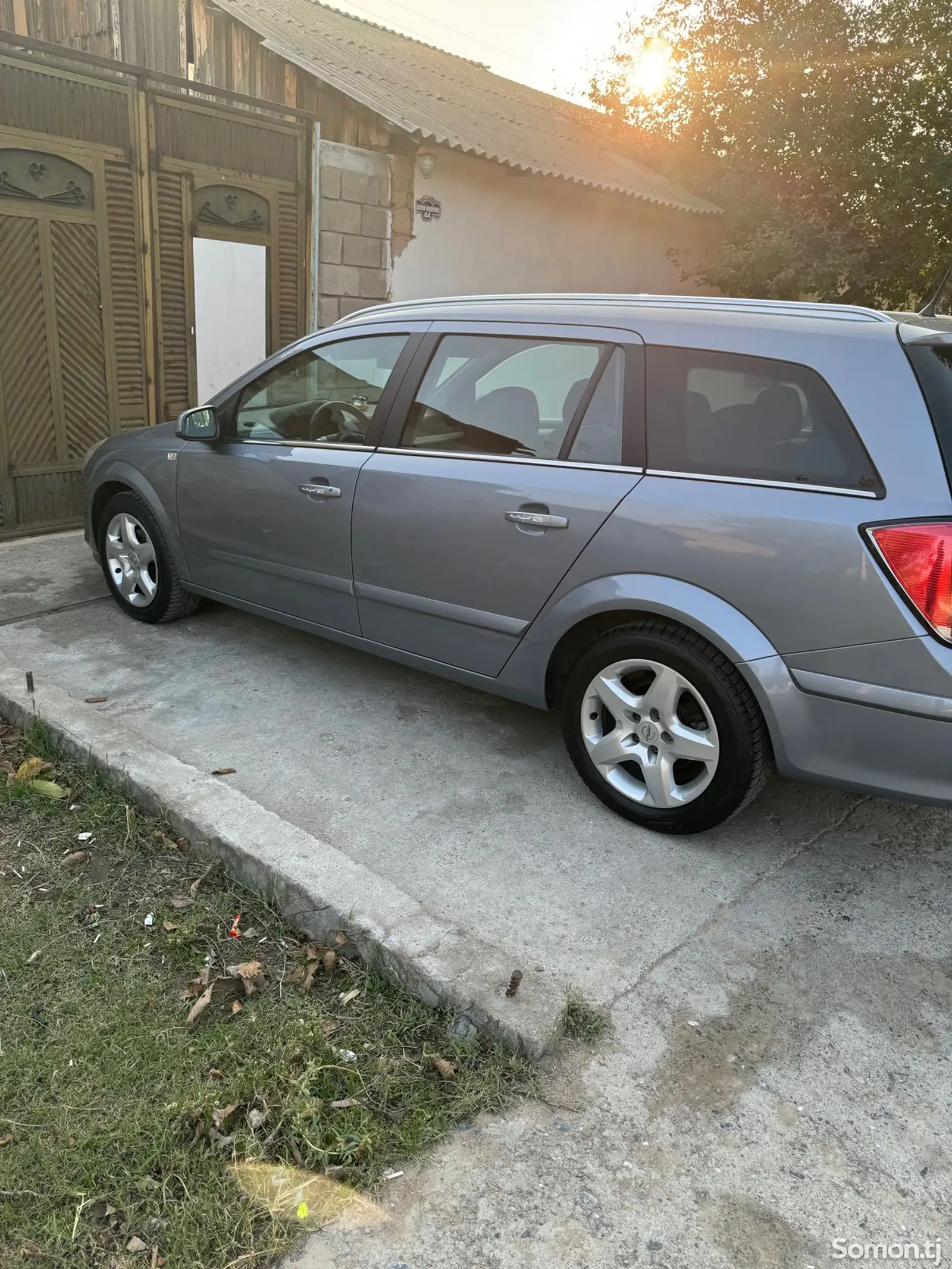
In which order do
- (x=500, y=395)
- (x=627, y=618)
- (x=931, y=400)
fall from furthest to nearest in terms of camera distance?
1. (x=500, y=395)
2. (x=627, y=618)
3. (x=931, y=400)

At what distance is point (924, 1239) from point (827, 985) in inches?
29.0

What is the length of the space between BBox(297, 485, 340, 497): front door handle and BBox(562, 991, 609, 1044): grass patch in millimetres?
→ 2250

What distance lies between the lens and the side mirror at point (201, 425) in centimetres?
437

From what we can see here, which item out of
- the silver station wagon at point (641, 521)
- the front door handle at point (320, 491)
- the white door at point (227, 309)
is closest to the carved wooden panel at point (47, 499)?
the white door at point (227, 309)

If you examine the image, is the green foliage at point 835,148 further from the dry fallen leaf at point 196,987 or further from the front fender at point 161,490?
the dry fallen leaf at point 196,987

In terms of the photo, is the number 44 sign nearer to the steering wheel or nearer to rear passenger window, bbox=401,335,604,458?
the steering wheel

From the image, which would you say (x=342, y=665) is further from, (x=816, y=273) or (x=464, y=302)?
(x=816, y=273)

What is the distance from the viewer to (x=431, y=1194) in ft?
6.29

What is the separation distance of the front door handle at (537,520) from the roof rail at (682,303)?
79cm

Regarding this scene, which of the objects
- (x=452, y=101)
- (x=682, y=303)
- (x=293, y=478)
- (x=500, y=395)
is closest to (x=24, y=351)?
(x=293, y=478)

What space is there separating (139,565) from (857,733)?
3.66 m

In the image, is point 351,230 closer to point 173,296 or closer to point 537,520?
point 173,296

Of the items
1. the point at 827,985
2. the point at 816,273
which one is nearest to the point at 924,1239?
the point at 827,985

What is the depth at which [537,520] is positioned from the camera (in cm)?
322
